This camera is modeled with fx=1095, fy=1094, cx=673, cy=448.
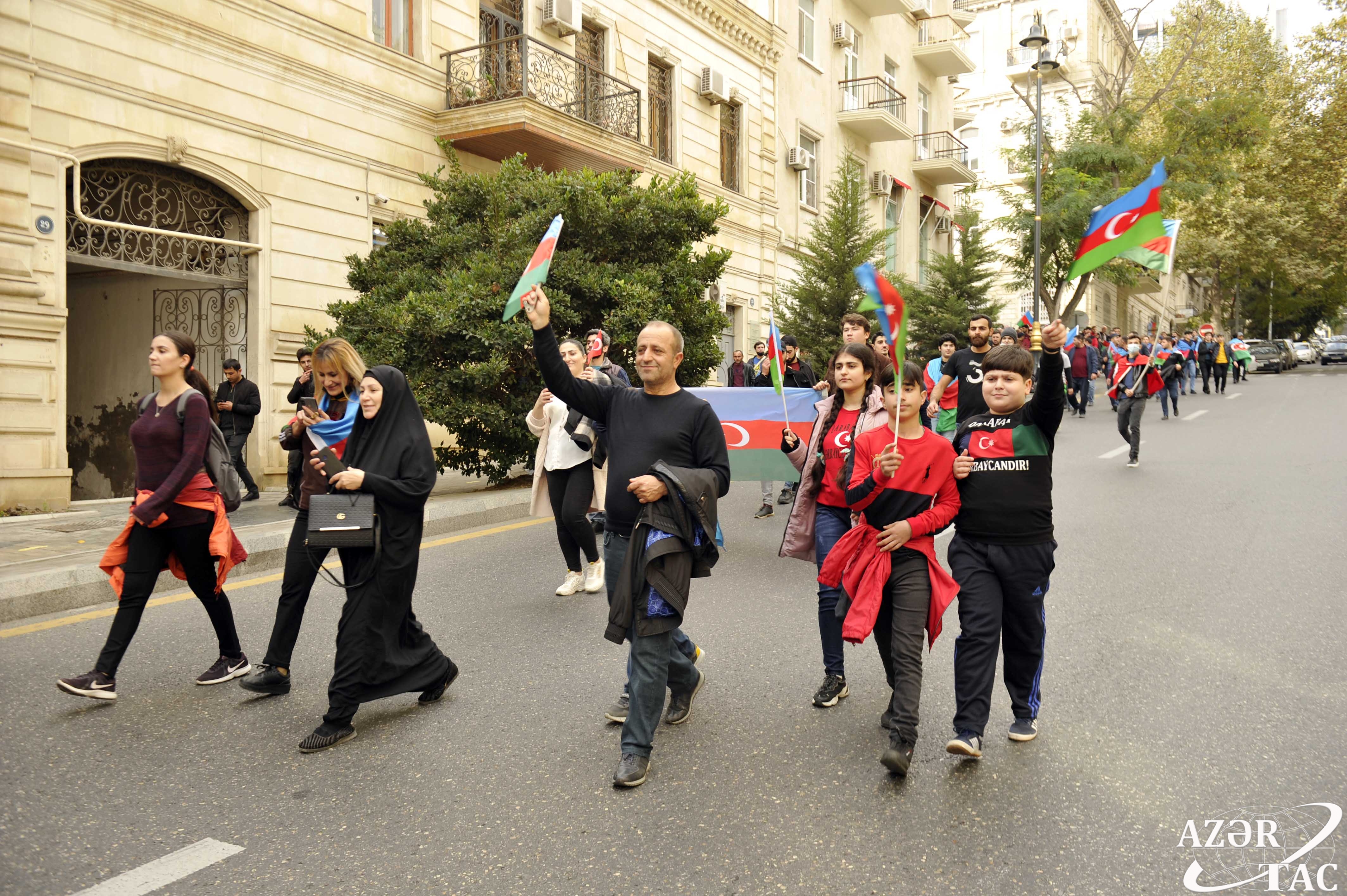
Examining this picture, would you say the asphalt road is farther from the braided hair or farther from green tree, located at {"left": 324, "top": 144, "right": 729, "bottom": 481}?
green tree, located at {"left": 324, "top": 144, "right": 729, "bottom": 481}

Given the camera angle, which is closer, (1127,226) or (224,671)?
(1127,226)

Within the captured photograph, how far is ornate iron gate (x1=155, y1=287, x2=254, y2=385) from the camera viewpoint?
46.7 ft

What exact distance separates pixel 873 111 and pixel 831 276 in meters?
9.03

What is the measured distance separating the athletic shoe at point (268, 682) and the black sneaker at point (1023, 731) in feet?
11.1

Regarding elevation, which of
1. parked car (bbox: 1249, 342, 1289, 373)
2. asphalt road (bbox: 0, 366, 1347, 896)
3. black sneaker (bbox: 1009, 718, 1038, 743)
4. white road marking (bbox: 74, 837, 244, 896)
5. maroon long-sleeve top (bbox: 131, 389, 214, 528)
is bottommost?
white road marking (bbox: 74, 837, 244, 896)

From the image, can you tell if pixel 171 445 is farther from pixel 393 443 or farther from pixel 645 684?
pixel 645 684

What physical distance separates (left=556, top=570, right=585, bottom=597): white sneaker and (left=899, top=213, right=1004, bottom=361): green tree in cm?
2091

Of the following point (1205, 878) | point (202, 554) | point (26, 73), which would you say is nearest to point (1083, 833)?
point (1205, 878)

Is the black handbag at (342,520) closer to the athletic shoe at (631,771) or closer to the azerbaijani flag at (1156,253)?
the athletic shoe at (631,771)

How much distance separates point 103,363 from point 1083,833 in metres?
14.4

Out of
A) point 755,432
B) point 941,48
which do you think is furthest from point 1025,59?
point 755,432

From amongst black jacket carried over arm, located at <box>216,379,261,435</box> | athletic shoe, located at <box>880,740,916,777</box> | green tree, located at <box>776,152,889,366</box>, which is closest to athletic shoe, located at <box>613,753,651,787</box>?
athletic shoe, located at <box>880,740,916,777</box>

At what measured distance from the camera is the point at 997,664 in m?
5.68

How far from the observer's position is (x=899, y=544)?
4.36 metres
